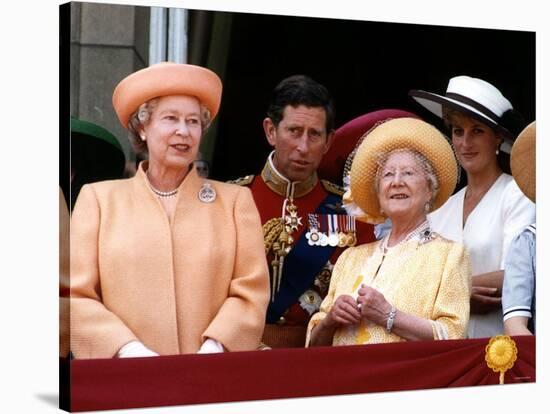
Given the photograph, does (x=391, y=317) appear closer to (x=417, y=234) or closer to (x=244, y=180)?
(x=417, y=234)

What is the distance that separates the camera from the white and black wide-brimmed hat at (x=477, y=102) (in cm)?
817

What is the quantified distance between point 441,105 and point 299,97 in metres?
0.97

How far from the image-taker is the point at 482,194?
8305 mm

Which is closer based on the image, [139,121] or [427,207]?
[139,121]

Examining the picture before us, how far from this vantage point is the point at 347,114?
791 cm

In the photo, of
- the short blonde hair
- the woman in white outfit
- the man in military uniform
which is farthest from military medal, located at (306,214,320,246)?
the short blonde hair

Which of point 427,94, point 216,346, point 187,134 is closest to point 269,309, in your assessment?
point 216,346

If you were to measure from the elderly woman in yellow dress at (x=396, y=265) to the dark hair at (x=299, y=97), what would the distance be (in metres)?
0.32

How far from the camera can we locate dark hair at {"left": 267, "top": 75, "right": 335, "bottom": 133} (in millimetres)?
7695

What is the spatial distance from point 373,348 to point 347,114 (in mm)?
1357

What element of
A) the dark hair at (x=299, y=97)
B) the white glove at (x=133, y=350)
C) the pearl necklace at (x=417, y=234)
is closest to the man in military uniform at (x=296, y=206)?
the dark hair at (x=299, y=97)

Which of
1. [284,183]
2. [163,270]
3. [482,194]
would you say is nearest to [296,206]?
[284,183]
